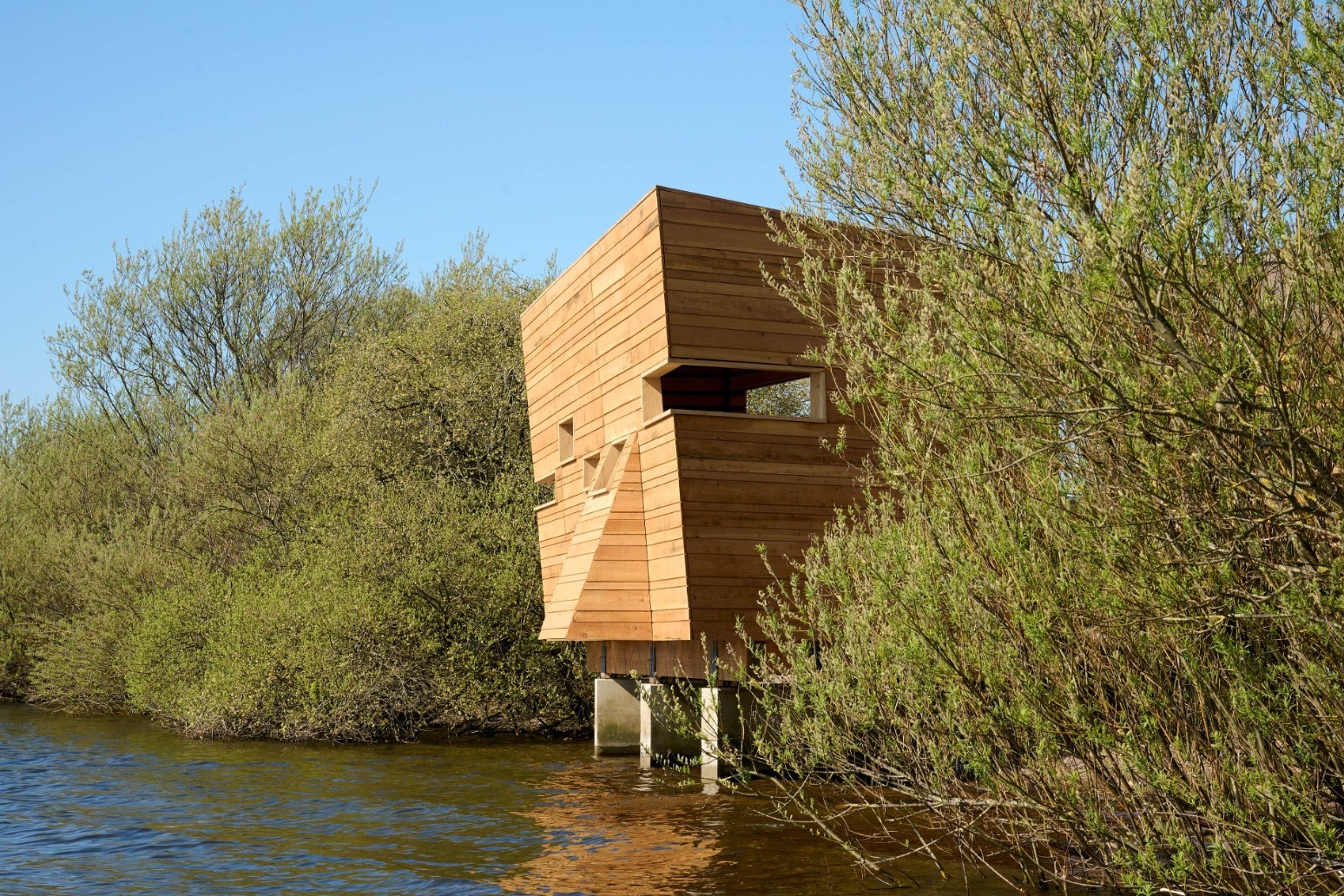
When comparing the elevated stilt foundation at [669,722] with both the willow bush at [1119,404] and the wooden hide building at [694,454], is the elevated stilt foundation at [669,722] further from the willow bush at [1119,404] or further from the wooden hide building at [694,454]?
→ the willow bush at [1119,404]

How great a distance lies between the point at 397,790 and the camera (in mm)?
12648

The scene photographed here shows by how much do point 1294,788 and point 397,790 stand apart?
952 cm

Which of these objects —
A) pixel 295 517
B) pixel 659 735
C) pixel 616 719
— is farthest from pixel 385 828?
pixel 295 517

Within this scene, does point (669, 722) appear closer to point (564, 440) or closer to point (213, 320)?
point (564, 440)

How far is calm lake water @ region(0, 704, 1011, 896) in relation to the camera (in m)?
8.35

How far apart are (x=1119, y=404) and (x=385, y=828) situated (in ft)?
26.7

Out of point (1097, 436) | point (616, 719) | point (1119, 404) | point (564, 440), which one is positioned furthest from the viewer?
point (564, 440)

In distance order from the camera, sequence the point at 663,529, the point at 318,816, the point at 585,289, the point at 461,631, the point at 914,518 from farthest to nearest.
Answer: the point at 461,631 → the point at 585,289 → the point at 663,529 → the point at 318,816 → the point at 914,518

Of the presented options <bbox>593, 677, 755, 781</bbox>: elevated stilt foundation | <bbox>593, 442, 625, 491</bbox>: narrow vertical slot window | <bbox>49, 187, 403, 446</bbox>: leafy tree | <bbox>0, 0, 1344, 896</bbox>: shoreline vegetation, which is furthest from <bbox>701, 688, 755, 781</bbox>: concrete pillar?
<bbox>49, 187, 403, 446</bbox>: leafy tree

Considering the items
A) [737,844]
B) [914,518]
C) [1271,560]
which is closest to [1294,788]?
[1271,560]

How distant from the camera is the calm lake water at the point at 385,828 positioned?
835cm

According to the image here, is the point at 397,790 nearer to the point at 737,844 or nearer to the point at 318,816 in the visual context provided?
the point at 318,816

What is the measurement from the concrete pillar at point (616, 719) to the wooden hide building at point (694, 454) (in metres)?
2.59

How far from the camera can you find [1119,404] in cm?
444
